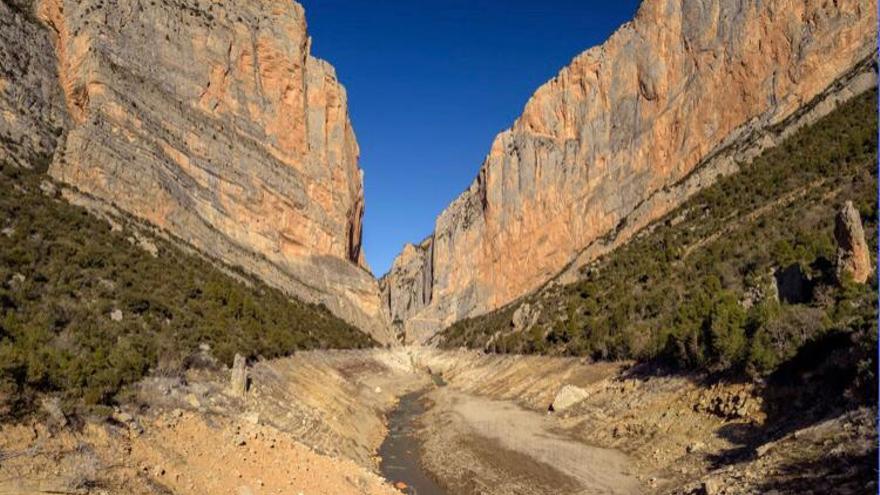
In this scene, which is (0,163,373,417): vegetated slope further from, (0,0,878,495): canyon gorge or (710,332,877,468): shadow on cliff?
(710,332,877,468): shadow on cliff

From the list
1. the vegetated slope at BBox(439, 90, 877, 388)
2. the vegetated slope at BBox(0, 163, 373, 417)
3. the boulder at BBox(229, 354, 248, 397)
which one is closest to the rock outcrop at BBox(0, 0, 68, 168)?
the vegetated slope at BBox(0, 163, 373, 417)

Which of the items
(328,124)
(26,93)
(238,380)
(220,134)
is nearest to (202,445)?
(238,380)

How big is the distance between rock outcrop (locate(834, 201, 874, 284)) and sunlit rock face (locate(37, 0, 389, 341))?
47.0 m

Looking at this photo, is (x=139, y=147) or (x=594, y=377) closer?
(x=594, y=377)

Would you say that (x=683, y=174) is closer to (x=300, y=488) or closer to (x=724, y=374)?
(x=724, y=374)

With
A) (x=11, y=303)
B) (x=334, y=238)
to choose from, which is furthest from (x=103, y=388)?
(x=334, y=238)

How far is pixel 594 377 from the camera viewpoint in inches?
1310

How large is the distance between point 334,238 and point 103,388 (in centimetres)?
7321

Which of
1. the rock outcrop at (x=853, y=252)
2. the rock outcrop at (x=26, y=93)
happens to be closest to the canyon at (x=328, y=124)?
the rock outcrop at (x=26, y=93)

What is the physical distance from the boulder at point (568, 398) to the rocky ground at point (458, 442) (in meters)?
0.08

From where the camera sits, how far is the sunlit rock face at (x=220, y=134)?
50.6m

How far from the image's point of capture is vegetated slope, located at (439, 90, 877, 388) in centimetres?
2111

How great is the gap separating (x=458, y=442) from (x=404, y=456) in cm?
266

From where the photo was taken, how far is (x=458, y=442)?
25.7 metres
